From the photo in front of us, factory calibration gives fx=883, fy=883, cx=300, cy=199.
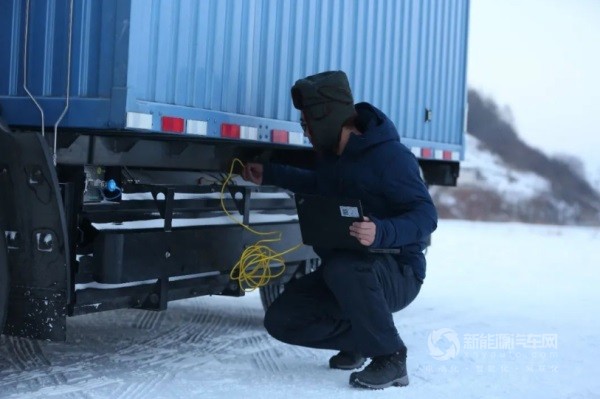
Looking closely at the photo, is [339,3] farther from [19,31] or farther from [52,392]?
[52,392]

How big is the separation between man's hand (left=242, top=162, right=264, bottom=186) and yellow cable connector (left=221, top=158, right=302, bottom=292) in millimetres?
79

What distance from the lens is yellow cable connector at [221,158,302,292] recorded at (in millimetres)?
5469

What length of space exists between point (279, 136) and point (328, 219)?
0.93 metres

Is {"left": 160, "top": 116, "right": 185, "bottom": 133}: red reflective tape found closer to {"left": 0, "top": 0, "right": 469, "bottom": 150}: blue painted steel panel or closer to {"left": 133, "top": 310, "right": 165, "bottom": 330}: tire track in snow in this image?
{"left": 0, "top": 0, "right": 469, "bottom": 150}: blue painted steel panel

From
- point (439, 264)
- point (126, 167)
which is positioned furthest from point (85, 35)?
point (439, 264)

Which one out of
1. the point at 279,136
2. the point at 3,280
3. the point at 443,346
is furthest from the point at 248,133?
the point at 443,346

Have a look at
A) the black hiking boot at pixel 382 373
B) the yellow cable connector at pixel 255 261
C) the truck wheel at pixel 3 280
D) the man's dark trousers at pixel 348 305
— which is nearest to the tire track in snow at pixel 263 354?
the man's dark trousers at pixel 348 305

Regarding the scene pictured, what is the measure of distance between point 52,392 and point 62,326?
487 millimetres

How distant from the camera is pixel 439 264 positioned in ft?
37.9

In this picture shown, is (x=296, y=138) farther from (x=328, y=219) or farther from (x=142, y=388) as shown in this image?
(x=142, y=388)

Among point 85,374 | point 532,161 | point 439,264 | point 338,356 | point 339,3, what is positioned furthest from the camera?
point 532,161

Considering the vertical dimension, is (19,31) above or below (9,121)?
above

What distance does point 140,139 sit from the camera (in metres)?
4.92

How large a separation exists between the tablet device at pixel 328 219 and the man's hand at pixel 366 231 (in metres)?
0.04
